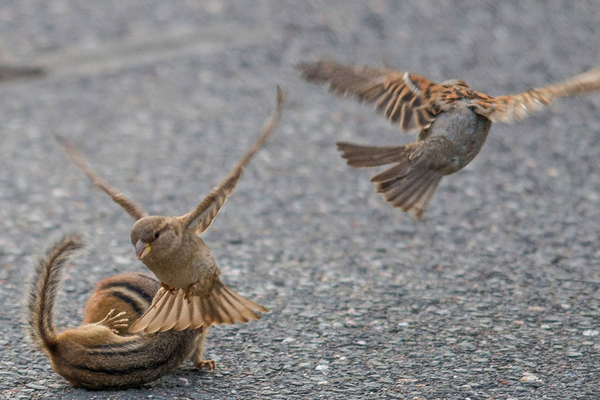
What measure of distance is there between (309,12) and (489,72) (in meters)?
2.38

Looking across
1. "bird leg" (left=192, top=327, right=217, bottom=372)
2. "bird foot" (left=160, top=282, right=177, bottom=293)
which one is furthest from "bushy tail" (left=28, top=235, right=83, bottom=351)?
"bird leg" (left=192, top=327, right=217, bottom=372)

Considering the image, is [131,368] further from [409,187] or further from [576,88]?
[576,88]

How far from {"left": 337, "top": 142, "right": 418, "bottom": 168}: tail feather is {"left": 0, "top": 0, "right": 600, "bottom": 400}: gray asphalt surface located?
Answer: 86 centimetres

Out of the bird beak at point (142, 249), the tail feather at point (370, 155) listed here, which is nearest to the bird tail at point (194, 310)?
the bird beak at point (142, 249)

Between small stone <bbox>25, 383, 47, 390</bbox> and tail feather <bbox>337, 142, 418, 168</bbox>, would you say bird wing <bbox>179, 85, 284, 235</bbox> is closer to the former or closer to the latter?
tail feather <bbox>337, 142, 418, 168</bbox>

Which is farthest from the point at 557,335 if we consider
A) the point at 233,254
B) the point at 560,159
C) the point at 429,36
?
the point at 429,36

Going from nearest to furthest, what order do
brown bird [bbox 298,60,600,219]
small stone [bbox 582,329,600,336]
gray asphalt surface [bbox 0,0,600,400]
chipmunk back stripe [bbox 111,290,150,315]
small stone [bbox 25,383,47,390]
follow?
small stone [bbox 25,383,47,390]
chipmunk back stripe [bbox 111,290,150,315]
gray asphalt surface [bbox 0,0,600,400]
brown bird [bbox 298,60,600,219]
small stone [bbox 582,329,600,336]

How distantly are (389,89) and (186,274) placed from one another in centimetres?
159

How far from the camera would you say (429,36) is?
9.74 metres

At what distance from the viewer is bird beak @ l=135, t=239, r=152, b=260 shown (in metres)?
4.03

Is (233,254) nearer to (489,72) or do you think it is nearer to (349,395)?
(349,395)

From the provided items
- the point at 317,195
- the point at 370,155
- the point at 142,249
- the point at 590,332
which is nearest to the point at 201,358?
the point at 142,249

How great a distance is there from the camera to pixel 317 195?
6.96 metres

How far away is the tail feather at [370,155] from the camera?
484 cm
